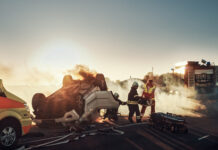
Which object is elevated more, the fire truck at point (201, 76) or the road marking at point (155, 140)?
the fire truck at point (201, 76)

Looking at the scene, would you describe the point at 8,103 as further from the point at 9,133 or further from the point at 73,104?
the point at 73,104

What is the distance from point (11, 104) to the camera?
4.29m

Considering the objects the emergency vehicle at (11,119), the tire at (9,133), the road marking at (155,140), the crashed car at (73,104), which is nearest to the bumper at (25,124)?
the emergency vehicle at (11,119)

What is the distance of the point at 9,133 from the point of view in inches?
166

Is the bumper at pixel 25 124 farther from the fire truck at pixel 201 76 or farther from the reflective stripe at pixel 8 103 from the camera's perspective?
the fire truck at pixel 201 76

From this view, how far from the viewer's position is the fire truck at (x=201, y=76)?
2361 cm

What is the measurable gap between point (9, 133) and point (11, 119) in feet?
1.06

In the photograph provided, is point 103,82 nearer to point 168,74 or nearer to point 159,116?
point 159,116

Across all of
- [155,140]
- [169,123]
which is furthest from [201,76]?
[155,140]

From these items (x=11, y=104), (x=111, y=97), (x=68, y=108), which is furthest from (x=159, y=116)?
(x=11, y=104)

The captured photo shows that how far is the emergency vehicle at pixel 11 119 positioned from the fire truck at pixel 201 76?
22.8 m

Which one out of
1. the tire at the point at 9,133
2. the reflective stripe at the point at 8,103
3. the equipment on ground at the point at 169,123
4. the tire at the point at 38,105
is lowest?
the equipment on ground at the point at 169,123

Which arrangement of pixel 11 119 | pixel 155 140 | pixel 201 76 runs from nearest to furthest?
pixel 11 119 → pixel 155 140 → pixel 201 76

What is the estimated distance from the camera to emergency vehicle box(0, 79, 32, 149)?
4.08m
